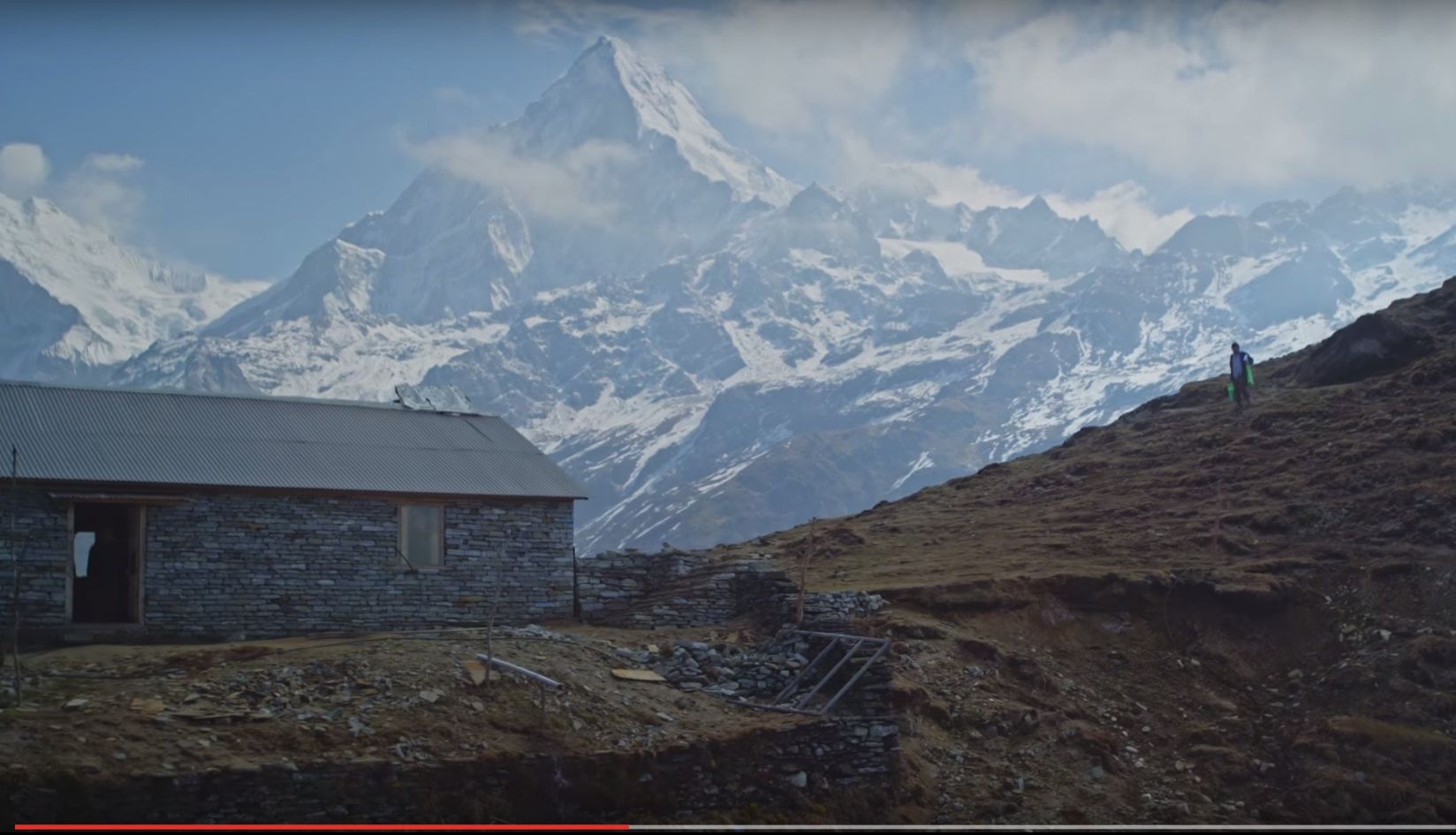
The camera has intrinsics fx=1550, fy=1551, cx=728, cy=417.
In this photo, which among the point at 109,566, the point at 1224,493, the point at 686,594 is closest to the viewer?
the point at 109,566

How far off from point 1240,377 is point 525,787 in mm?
34589

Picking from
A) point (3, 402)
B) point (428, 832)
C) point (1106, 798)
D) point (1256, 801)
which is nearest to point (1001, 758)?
point (1106, 798)

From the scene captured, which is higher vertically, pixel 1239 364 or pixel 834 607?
pixel 1239 364

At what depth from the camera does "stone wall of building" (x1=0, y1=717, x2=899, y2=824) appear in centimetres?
2233

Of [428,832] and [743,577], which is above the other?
[743,577]

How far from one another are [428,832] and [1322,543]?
24065 mm

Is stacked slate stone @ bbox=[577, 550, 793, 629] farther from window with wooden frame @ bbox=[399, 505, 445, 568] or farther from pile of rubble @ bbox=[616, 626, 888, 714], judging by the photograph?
window with wooden frame @ bbox=[399, 505, 445, 568]

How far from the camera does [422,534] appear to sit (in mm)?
34781

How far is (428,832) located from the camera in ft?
74.5

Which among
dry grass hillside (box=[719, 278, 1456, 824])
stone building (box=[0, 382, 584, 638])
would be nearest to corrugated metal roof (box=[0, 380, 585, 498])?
stone building (box=[0, 382, 584, 638])

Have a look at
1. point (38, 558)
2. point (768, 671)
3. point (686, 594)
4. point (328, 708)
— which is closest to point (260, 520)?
point (38, 558)

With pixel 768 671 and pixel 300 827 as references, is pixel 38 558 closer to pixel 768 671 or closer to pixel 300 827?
pixel 300 827

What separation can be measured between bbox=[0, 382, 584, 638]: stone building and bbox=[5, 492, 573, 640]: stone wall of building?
4 cm

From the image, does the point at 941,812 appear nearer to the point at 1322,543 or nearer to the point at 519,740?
the point at 519,740
